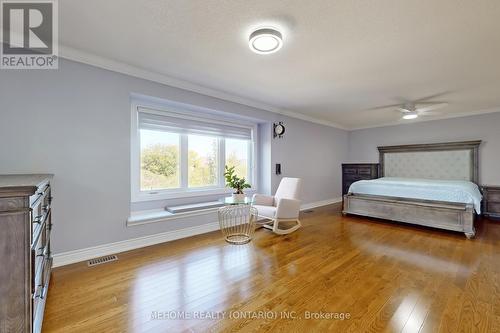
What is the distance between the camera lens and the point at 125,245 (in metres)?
2.84

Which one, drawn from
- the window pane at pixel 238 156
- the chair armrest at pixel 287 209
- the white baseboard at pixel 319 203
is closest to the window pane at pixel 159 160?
the window pane at pixel 238 156

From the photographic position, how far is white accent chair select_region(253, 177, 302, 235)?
3412 mm

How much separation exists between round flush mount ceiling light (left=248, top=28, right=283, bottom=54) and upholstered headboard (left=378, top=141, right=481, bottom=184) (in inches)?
212

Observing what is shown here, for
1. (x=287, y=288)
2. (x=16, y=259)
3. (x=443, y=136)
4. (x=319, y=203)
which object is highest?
(x=443, y=136)

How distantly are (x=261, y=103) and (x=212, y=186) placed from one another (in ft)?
6.17

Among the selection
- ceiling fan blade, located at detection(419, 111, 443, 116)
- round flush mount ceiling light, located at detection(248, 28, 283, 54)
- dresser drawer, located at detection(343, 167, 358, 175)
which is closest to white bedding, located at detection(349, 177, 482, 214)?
ceiling fan blade, located at detection(419, 111, 443, 116)

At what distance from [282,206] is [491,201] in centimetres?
449

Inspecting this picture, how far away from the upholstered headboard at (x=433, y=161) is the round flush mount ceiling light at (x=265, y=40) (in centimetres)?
538

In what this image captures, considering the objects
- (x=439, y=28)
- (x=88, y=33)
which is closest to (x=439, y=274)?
(x=439, y=28)

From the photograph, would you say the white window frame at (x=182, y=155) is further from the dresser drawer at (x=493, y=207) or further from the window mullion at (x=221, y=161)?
the dresser drawer at (x=493, y=207)

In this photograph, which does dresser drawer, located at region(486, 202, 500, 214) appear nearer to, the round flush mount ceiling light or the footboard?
the footboard

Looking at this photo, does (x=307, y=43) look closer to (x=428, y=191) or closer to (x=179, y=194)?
(x=179, y=194)

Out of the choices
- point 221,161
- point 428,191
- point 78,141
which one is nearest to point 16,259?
point 78,141

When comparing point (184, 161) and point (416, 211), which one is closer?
point (184, 161)
